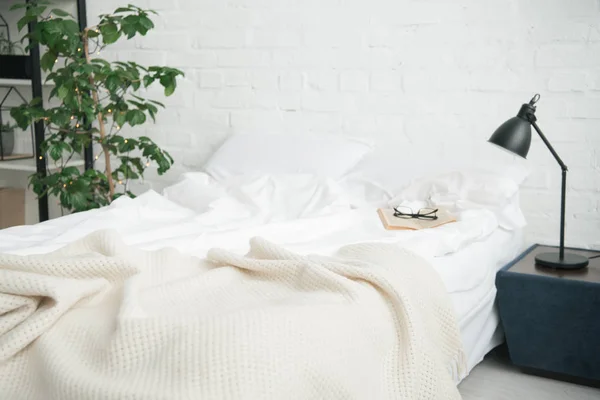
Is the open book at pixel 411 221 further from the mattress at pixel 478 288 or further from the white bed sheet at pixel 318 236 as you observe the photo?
the mattress at pixel 478 288

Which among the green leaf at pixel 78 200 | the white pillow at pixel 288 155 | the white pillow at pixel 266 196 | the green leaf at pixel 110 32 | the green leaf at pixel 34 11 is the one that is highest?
the green leaf at pixel 34 11

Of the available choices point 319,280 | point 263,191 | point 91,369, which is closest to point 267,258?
point 319,280

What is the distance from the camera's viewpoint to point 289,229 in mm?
2273

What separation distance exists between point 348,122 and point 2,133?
6.15 feet

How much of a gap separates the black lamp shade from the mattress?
333 mm

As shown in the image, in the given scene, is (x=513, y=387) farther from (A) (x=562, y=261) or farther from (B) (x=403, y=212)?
(B) (x=403, y=212)

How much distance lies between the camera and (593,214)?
9.16ft

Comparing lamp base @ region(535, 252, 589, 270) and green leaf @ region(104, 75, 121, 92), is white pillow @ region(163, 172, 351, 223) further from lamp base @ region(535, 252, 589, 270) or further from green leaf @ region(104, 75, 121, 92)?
lamp base @ region(535, 252, 589, 270)

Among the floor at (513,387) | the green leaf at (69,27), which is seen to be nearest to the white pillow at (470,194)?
the floor at (513,387)

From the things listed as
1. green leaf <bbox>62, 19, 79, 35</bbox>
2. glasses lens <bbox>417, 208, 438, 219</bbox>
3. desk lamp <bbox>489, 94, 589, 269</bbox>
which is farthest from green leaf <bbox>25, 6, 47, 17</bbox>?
desk lamp <bbox>489, 94, 589, 269</bbox>

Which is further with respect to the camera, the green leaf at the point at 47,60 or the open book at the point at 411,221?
the green leaf at the point at 47,60

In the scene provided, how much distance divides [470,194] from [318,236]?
0.71 meters

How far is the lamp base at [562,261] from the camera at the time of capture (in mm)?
2453

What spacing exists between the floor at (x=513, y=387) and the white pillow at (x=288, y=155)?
0.99 m
